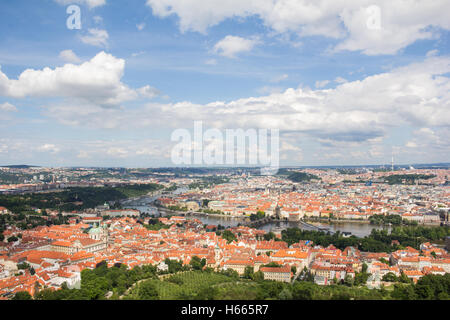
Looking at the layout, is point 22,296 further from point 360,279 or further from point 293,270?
point 360,279

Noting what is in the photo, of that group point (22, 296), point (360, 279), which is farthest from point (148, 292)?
point (360, 279)

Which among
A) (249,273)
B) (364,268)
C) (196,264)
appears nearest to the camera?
(249,273)

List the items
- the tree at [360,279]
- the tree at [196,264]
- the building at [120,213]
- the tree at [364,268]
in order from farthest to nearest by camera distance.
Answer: the building at [120,213]
the tree at [196,264]
the tree at [364,268]
the tree at [360,279]

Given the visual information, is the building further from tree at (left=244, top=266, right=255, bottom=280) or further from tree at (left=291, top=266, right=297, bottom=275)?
tree at (left=291, top=266, right=297, bottom=275)

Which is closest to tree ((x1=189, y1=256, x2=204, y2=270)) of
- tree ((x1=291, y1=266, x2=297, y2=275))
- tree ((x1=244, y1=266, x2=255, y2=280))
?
tree ((x1=244, y1=266, x2=255, y2=280))

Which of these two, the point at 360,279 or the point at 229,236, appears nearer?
the point at 360,279

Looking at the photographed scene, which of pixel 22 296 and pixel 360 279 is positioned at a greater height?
pixel 22 296

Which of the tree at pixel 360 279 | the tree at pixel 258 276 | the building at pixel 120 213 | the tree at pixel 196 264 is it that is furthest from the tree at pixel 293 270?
the building at pixel 120 213

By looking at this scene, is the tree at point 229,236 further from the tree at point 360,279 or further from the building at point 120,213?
the building at point 120,213

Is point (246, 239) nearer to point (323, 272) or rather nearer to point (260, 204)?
point (323, 272)

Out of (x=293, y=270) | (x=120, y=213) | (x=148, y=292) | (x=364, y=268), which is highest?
(x=148, y=292)
